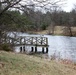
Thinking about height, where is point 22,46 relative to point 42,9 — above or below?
below

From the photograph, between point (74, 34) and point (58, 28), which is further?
point (58, 28)

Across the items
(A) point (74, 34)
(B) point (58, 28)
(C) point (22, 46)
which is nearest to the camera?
(C) point (22, 46)

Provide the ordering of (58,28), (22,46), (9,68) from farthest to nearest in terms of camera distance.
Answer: (58,28), (22,46), (9,68)

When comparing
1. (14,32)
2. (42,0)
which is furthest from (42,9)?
(14,32)

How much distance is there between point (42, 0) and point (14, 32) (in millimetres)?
4328

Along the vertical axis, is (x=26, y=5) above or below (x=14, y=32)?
above

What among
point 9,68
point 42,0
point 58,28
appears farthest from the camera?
point 58,28

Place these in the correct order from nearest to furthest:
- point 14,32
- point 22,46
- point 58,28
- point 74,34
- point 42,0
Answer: point 42,0 < point 14,32 < point 22,46 < point 74,34 < point 58,28

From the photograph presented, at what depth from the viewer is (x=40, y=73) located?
36.2 ft

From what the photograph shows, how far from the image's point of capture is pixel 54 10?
12094 mm

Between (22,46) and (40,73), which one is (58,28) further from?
(40,73)

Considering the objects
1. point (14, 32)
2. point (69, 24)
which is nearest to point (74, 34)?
point (69, 24)

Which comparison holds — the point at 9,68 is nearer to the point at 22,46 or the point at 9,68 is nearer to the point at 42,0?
the point at 42,0

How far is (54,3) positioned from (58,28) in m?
76.0
